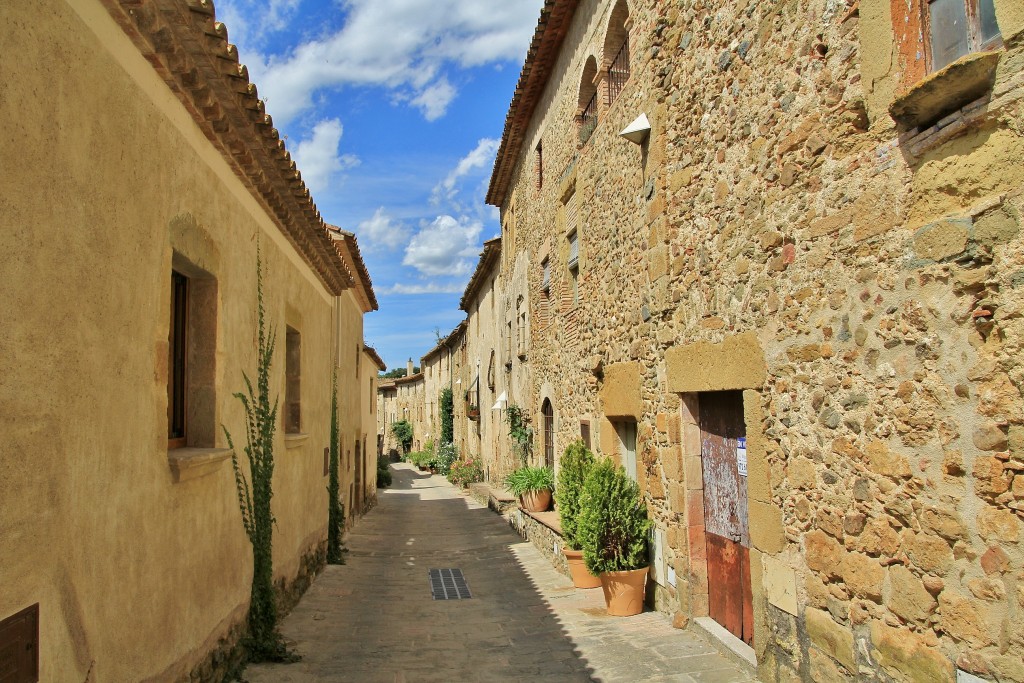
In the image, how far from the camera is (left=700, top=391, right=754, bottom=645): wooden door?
19.3 feet

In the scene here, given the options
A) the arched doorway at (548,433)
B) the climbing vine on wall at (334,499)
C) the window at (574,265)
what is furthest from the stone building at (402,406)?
the window at (574,265)

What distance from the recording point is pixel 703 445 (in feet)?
21.6

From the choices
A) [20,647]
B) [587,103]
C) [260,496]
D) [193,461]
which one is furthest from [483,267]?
[20,647]

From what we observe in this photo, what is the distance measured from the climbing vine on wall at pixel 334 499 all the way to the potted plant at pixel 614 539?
19.0 feet

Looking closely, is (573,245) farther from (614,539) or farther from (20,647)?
(20,647)

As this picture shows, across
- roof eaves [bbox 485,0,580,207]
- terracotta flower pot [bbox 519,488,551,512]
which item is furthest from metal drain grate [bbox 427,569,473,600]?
roof eaves [bbox 485,0,580,207]

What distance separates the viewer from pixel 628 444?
8.78 m

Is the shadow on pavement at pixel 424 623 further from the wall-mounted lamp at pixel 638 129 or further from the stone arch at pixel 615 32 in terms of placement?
the stone arch at pixel 615 32

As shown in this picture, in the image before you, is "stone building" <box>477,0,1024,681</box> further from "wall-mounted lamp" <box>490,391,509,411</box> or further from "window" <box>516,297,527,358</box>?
"wall-mounted lamp" <box>490,391,509,411</box>

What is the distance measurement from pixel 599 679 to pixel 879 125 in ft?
14.1

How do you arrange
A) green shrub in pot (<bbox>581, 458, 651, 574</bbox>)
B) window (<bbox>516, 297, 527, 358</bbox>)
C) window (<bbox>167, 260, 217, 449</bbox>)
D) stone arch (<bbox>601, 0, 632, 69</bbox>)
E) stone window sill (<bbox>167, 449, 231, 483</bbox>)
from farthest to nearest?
window (<bbox>516, 297, 527, 358</bbox>) → stone arch (<bbox>601, 0, 632, 69</bbox>) → green shrub in pot (<bbox>581, 458, 651, 574</bbox>) → window (<bbox>167, 260, 217, 449</bbox>) → stone window sill (<bbox>167, 449, 231, 483</bbox>)

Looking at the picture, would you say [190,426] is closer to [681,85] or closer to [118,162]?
[118,162]

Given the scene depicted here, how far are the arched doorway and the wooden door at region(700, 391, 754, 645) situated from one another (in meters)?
6.54

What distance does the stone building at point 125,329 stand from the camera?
2.75 metres
